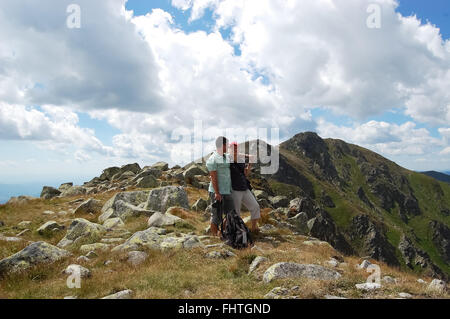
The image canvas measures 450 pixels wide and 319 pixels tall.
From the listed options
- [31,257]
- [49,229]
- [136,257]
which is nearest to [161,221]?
[136,257]

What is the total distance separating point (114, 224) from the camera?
15602mm

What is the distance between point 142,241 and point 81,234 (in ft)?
11.6

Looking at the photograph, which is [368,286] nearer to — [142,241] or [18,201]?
[142,241]

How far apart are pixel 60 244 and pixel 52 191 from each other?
26566 millimetres

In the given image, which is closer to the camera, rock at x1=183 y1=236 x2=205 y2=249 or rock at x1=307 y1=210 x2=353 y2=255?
rock at x1=183 y1=236 x2=205 y2=249

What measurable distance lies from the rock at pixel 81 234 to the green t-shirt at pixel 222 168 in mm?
5882

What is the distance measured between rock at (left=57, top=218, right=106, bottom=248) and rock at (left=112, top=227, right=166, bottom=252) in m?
2.19

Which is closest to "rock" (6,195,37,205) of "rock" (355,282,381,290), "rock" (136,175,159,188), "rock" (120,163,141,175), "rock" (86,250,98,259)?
"rock" (136,175,159,188)

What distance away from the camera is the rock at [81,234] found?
41.7 ft

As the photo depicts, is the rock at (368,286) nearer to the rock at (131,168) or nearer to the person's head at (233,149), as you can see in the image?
the person's head at (233,149)

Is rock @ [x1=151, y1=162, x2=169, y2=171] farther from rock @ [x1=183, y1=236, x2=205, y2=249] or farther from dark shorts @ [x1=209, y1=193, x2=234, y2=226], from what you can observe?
rock @ [x1=183, y1=236, x2=205, y2=249]

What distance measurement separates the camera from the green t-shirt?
12156 millimetres
